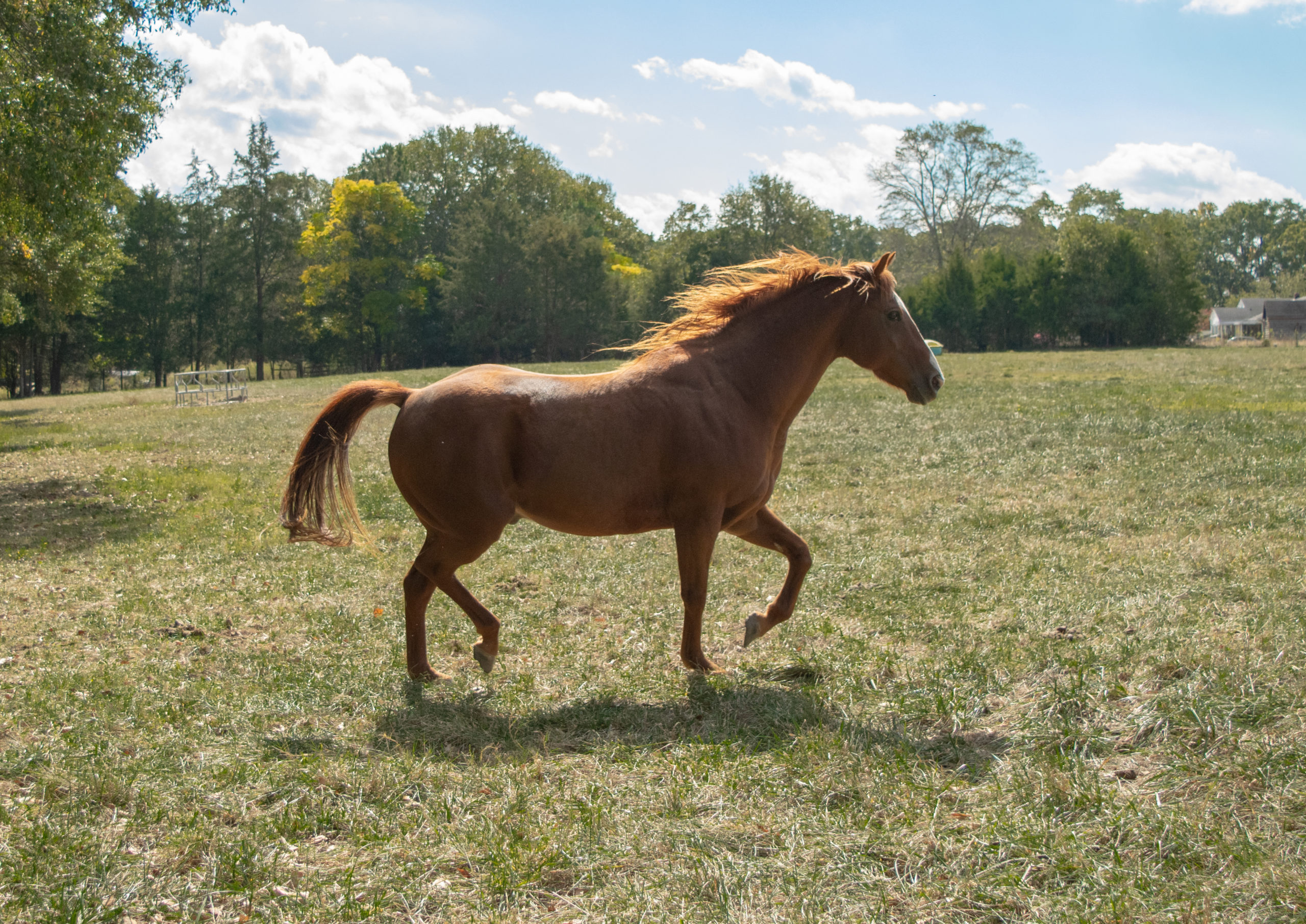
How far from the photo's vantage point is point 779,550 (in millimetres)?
6043

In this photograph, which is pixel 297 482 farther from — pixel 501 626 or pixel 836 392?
pixel 836 392

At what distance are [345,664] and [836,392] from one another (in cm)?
2156

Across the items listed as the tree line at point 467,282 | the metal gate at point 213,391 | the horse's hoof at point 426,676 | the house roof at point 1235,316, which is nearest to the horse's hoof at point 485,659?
the horse's hoof at point 426,676

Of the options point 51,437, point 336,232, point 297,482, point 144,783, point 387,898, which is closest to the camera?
point 387,898

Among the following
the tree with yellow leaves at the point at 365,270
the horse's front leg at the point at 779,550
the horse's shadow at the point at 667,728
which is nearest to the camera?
the horse's shadow at the point at 667,728

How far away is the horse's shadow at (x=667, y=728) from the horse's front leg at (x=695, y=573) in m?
0.20

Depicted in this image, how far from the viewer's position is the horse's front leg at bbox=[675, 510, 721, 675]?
5434 mm

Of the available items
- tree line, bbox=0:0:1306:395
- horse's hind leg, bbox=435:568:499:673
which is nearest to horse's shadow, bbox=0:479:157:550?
horse's hind leg, bbox=435:568:499:673

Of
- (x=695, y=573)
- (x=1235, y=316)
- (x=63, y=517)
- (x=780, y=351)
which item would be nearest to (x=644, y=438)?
(x=695, y=573)

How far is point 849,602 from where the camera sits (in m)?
6.92

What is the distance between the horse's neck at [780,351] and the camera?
5742mm

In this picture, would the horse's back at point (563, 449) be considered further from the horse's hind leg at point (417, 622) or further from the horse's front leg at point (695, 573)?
the horse's hind leg at point (417, 622)

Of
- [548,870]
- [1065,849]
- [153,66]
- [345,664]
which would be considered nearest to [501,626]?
[345,664]

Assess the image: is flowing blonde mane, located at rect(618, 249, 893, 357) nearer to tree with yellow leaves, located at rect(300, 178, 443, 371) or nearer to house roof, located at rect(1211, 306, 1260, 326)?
tree with yellow leaves, located at rect(300, 178, 443, 371)
